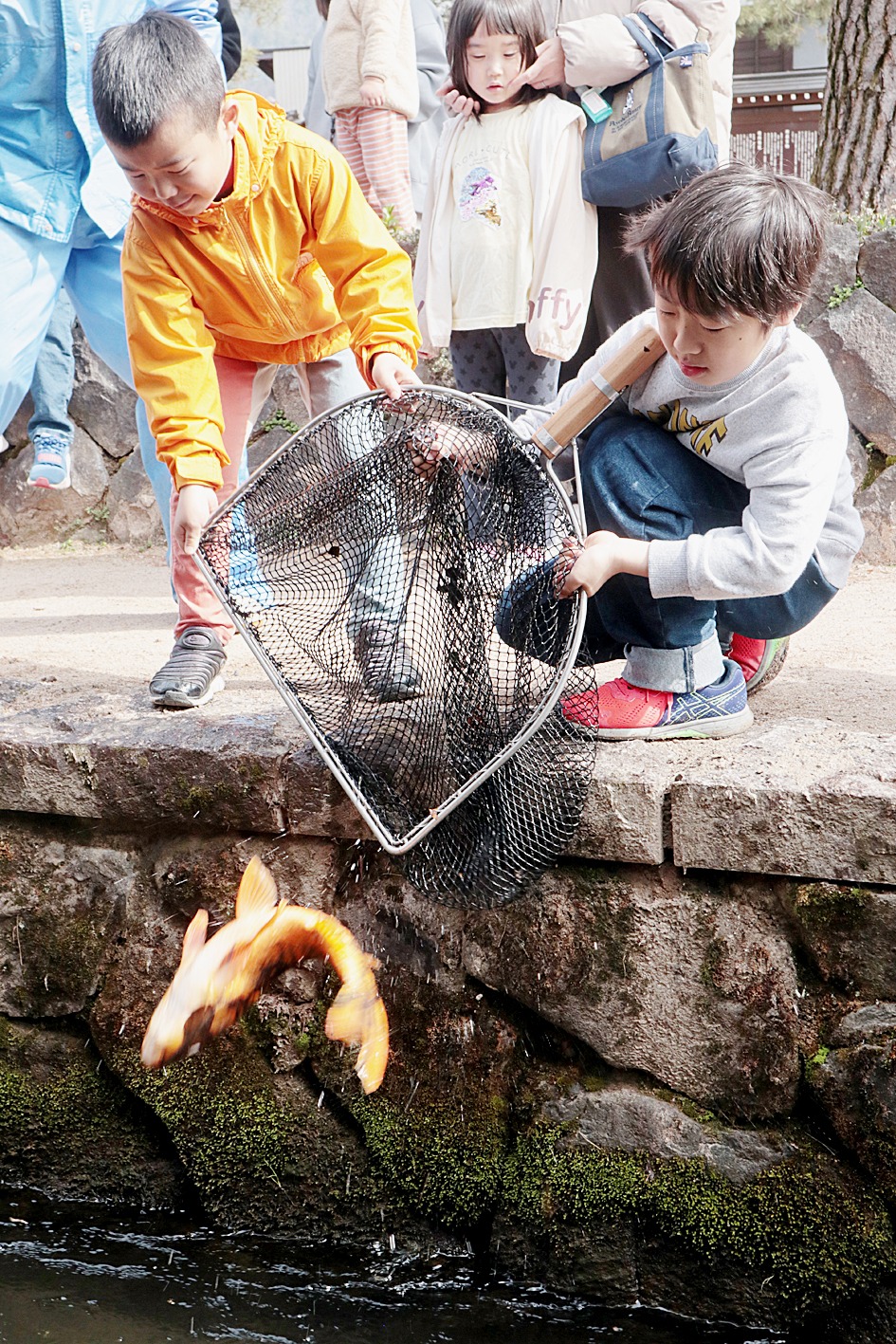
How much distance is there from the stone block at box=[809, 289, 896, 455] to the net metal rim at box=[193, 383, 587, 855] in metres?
3.08

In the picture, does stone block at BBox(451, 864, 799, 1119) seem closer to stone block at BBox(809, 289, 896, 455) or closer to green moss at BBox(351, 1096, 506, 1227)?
green moss at BBox(351, 1096, 506, 1227)

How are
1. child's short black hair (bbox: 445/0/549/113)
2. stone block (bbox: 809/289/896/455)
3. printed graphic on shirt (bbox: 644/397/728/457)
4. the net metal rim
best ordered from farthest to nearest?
1. stone block (bbox: 809/289/896/455)
2. child's short black hair (bbox: 445/0/549/113)
3. printed graphic on shirt (bbox: 644/397/728/457)
4. the net metal rim

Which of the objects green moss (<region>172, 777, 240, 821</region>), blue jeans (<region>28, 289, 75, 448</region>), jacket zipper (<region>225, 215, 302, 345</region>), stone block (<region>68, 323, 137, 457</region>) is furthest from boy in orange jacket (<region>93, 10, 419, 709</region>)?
stone block (<region>68, 323, 137, 457</region>)

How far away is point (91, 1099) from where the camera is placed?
2.88 meters

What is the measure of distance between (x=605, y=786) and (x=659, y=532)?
1.72 ft

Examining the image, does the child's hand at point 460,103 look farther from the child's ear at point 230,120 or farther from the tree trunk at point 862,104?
the tree trunk at point 862,104

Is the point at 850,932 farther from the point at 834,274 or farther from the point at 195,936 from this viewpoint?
the point at 834,274

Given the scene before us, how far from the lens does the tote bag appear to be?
3.74m

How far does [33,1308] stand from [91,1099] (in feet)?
1.65

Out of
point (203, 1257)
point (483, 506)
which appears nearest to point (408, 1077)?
point (203, 1257)

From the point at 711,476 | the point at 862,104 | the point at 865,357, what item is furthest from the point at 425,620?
the point at 862,104

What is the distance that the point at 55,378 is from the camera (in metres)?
5.39

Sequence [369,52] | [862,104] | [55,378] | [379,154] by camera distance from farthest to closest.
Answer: [379,154]
[862,104]
[369,52]
[55,378]

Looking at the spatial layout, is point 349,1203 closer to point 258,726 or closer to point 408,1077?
point 408,1077
